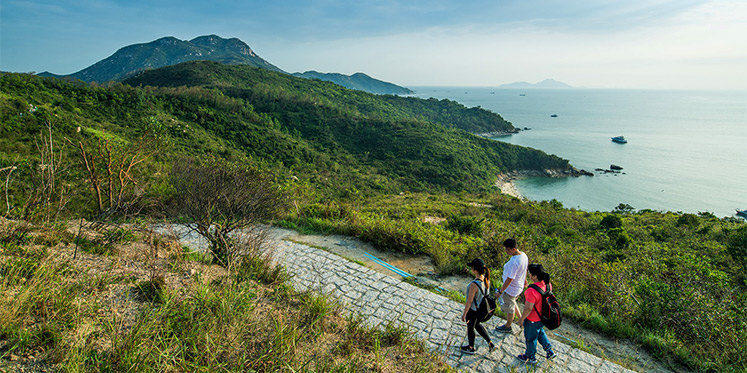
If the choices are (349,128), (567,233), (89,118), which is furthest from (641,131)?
(89,118)

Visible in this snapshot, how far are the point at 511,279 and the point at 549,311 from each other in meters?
0.72

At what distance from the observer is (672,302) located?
16.1 feet

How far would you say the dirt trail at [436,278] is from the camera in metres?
4.31

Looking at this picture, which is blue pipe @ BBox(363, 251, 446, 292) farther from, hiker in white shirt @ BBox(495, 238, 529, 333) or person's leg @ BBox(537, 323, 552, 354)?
person's leg @ BBox(537, 323, 552, 354)

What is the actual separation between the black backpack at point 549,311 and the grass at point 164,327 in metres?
1.33

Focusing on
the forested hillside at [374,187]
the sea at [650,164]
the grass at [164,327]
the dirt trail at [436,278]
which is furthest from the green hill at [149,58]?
the grass at [164,327]

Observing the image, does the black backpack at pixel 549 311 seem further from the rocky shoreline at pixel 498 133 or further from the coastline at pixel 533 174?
the rocky shoreline at pixel 498 133

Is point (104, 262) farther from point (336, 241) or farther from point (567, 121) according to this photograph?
point (567, 121)

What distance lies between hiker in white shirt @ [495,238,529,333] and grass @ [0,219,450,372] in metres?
1.38

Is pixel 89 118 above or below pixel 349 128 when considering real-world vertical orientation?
above

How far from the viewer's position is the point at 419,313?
5199 mm

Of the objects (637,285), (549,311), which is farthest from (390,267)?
(637,285)

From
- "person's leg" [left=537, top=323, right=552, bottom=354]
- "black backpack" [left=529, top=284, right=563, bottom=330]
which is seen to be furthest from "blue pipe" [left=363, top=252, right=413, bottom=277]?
"black backpack" [left=529, top=284, right=563, bottom=330]

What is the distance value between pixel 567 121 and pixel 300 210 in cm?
13473
